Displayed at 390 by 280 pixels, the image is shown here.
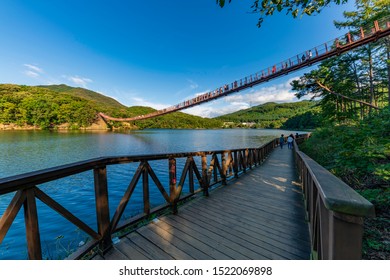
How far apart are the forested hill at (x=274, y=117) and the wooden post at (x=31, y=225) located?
80.5 m

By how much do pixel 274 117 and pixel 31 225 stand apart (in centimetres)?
15059

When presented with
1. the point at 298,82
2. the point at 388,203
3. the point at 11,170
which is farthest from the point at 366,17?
the point at 11,170

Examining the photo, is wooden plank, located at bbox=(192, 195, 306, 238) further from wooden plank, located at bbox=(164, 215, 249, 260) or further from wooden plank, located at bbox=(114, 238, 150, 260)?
wooden plank, located at bbox=(114, 238, 150, 260)

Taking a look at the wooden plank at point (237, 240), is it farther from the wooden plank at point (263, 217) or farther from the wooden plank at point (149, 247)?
the wooden plank at point (149, 247)

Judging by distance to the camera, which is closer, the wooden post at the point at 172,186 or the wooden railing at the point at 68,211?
the wooden railing at the point at 68,211

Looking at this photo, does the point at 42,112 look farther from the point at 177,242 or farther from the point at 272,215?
the point at 272,215

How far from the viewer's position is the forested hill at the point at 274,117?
78.6 metres

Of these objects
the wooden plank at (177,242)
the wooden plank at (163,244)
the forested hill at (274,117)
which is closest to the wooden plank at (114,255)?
the wooden plank at (163,244)

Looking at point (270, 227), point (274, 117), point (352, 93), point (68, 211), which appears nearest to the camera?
point (68, 211)

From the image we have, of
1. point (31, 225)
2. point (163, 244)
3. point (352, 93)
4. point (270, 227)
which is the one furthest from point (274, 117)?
point (31, 225)

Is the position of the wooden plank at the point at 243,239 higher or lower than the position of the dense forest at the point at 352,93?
lower

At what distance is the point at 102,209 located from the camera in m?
1.96

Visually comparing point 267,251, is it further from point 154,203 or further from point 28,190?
point 154,203
